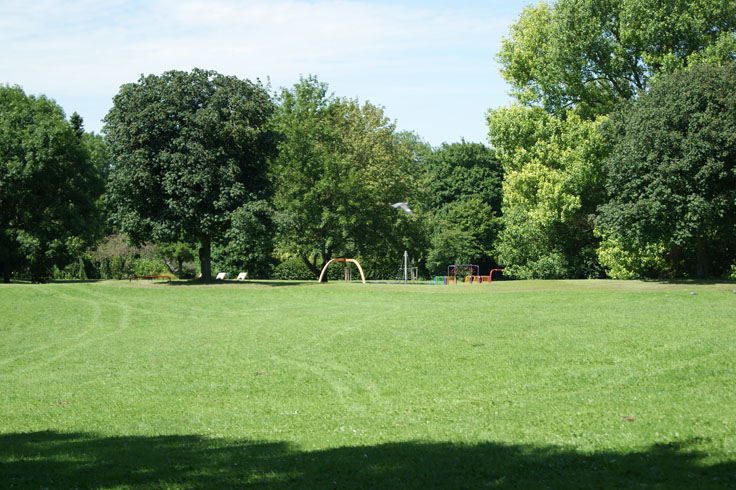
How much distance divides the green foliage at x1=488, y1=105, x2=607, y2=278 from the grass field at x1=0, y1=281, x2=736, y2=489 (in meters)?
10.8

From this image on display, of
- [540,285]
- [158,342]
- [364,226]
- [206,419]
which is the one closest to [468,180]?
[364,226]

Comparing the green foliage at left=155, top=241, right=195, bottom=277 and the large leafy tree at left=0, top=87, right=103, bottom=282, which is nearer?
the large leafy tree at left=0, top=87, right=103, bottom=282

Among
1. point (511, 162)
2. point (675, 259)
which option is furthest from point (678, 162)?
point (511, 162)

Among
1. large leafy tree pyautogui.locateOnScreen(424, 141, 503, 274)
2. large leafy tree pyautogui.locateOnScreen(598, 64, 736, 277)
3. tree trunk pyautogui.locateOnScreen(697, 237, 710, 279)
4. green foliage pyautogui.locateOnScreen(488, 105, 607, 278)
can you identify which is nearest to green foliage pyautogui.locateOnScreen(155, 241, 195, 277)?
large leafy tree pyautogui.locateOnScreen(424, 141, 503, 274)

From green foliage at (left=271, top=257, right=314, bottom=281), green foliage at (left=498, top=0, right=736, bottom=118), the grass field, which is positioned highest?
green foliage at (left=498, top=0, right=736, bottom=118)

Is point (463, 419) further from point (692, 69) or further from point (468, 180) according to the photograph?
point (468, 180)

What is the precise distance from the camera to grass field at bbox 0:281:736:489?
682 cm

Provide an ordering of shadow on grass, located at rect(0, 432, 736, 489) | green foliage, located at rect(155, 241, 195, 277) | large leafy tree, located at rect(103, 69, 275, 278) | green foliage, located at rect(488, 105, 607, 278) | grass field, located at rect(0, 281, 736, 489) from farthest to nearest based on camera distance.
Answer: green foliage, located at rect(155, 241, 195, 277) → green foliage, located at rect(488, 105, 607, 278) → large leafy tree, located at rect(103, 69, 275, 278) → grass field, located at rect(0, 281, 736, 489) → shadow on grass, located at rect(0, 432, 736, 489)

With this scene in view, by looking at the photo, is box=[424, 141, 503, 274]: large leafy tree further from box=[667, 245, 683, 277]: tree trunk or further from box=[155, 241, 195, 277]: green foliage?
box=[667, 245, 683, 277]: tree trunk

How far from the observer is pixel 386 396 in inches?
468

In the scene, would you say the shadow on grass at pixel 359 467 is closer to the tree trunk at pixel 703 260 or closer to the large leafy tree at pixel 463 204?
the tree trunk at pixel 703 260

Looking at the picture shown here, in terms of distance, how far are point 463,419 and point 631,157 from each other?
75.5 feet

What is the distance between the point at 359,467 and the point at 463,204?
5808 centimetres

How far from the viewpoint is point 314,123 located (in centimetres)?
4509
